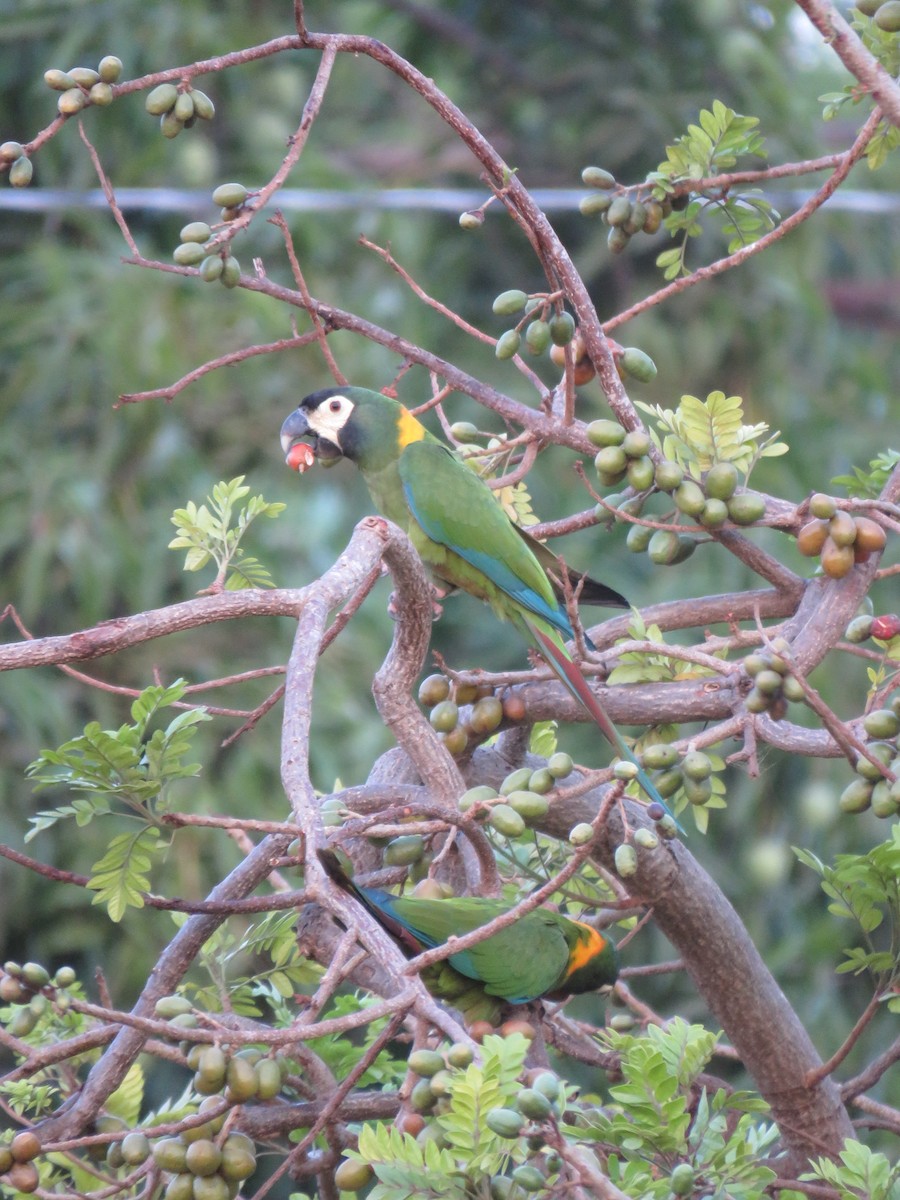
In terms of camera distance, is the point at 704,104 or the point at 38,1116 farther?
the point at 704,104

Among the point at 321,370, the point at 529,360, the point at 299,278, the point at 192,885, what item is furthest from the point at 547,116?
the point at 299,278

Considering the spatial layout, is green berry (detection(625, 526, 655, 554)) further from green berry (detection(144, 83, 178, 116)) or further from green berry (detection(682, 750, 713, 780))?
green berry (detection(144, 83, 178, 116))

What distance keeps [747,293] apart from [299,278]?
3.65m

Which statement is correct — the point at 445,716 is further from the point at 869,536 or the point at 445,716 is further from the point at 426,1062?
the point at 426,1062

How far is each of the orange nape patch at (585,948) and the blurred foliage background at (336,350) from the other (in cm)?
204

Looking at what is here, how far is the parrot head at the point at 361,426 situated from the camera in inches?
72.7

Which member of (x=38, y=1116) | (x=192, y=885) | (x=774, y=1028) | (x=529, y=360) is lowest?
(x=192, y=885)

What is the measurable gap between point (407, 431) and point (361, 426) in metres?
0.06

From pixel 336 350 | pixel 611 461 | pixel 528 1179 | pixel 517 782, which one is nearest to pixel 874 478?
pixel 611 461

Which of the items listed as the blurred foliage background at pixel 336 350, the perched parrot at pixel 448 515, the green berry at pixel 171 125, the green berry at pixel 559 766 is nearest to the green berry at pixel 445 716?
the perched parrot at pixel 448 515

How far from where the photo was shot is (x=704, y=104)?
4484 mm

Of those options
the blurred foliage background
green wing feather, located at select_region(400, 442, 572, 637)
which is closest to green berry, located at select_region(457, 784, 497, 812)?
green wing feather, located at select_region(400, 442, 572, 637)

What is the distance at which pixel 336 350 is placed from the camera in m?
4.02

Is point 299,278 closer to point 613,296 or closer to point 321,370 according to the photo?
point 321,370
